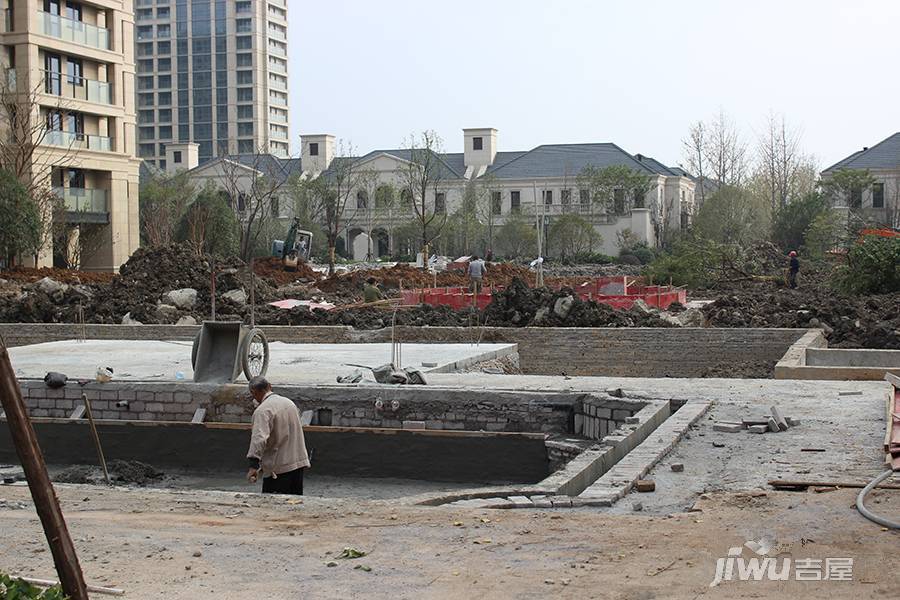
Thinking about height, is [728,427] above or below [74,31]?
below

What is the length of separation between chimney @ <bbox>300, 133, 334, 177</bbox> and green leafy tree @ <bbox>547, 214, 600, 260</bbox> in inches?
856

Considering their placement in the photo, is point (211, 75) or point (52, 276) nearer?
point (52, 276)

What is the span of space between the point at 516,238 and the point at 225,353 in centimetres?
4988

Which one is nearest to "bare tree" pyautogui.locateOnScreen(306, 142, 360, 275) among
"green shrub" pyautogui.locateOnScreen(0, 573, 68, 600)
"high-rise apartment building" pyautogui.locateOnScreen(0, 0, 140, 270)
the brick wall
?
"high-rise apartment building" pyautogui.locateOnScreen(0, 0, 140, 270)

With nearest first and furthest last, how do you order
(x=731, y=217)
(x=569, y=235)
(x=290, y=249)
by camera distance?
(x=290, y=249)
(x=731, y=217)
(x=569, y=235)

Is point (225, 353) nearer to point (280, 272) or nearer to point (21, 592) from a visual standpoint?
point (21, 592)

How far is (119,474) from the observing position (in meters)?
14.7

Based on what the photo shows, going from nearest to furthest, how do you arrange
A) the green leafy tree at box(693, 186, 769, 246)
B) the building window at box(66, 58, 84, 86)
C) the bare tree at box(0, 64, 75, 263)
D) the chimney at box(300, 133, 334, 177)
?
the bare tree at box(0, 64, 75, 263) < the building window at box(66, 58, 84, 86) < the green leafy tree at box(693, 186, 769, 246) < the chimney at box(300, 133, 334, 177)

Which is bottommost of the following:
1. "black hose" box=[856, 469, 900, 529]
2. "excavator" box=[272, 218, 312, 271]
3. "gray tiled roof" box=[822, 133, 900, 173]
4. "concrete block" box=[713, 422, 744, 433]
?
"black hose" box=[856, 469, 900, 529]

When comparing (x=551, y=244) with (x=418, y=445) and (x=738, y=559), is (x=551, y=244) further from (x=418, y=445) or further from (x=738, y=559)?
(x=738, y=559)

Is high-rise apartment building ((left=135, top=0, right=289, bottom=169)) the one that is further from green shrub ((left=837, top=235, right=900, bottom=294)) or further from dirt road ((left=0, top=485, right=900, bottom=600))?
dirt road ((left=0, top=485, right=900, bottom=600))

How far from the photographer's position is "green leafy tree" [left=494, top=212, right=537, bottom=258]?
6431 cm

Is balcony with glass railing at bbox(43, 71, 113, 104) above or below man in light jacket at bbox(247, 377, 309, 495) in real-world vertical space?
above

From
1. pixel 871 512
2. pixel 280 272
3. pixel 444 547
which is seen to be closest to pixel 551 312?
pixel 871 512
